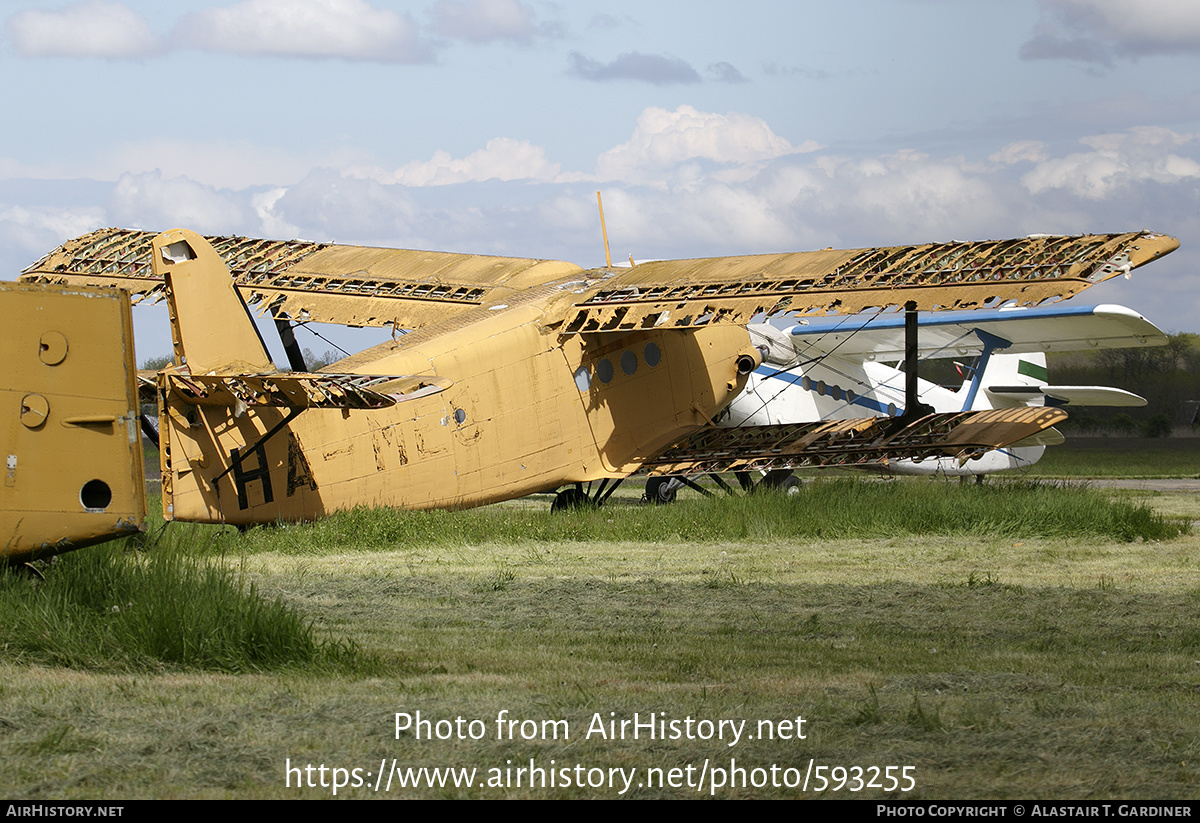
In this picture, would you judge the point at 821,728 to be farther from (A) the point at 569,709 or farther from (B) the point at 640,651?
(B) the point at 640,651

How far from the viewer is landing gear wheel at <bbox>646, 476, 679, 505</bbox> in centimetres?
2089

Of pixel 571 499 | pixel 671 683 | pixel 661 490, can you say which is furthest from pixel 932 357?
pixel 671 683

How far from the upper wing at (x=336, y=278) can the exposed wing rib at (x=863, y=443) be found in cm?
365

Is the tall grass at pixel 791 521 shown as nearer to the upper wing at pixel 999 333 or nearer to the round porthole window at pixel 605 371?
the round porthole window at pixel 605 371

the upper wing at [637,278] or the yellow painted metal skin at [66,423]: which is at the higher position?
the upper wing at [637,278]

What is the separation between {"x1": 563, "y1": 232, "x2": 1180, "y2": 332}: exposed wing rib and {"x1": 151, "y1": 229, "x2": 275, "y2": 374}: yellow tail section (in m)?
4.62

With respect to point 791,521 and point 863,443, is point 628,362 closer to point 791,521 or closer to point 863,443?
point 863,443

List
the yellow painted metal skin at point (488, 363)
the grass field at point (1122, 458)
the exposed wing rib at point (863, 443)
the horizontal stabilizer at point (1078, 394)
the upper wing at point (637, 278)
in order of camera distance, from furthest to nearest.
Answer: the grass field at point (1122, 458), the horizontal stabilizer at point (1078, 394), the exposed wing rib at point (863, 443), the upper wing at point (637, 278), the yellow painted metal skin at point (488, 363)

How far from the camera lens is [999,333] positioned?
77.4ft

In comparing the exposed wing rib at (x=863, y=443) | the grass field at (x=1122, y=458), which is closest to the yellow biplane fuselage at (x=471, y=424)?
the exposed wing rib at (x=863, y=443)

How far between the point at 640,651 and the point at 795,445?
33.5ft

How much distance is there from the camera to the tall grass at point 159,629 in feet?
22.6

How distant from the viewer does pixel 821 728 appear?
565 cm
